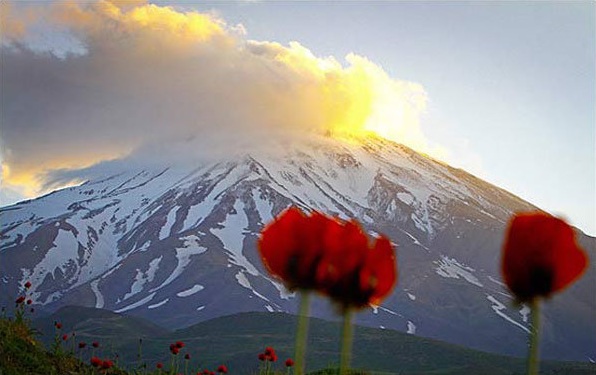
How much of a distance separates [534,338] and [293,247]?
0.67 metres

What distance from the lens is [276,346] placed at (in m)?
115

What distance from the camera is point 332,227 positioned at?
2.06 meters

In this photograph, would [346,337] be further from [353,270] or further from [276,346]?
[276,346]

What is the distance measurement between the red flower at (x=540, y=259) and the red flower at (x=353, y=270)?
12.6 inches

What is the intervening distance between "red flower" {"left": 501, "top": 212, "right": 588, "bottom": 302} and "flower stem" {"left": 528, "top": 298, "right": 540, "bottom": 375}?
0.03m

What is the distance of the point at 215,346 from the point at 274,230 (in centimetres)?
12121

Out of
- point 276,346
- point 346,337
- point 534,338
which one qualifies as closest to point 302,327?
point 346,337

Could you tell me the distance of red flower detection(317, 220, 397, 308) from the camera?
6.45ft

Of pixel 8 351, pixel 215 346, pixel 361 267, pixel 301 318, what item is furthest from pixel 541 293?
pixel 215 346

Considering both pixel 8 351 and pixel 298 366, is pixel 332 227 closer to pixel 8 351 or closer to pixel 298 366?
pixel 298 366

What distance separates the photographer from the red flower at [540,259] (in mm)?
1963

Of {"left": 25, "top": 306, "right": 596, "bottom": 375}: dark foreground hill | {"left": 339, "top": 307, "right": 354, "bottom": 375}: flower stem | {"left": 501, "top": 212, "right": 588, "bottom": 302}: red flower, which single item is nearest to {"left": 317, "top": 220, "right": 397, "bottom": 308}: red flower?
{"left": 339, "top": 307, "right": 354, "bottom": 375}: flower stem

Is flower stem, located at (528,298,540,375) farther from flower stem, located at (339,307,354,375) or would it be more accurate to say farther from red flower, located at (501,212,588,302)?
flower stem, located at (339,307,354,375)

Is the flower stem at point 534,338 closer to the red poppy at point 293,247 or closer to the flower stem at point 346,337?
the flower stem at point 346,337
